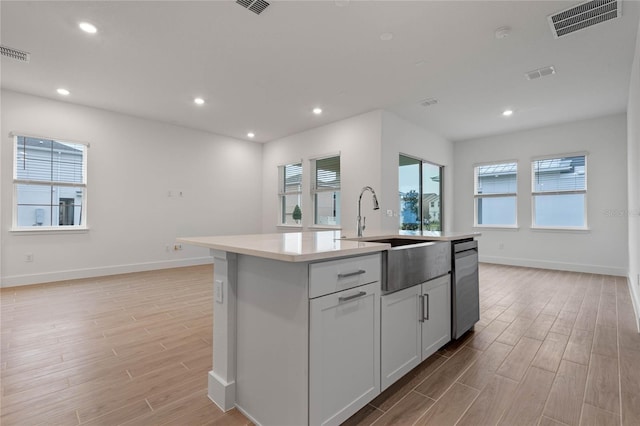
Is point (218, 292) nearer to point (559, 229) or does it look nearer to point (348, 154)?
point (348, 154)

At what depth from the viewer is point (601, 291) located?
4.21 m

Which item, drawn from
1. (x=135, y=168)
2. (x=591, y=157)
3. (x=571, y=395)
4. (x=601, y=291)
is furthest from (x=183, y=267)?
(x=591, y=157)

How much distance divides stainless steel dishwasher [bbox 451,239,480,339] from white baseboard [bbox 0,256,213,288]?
215 inches

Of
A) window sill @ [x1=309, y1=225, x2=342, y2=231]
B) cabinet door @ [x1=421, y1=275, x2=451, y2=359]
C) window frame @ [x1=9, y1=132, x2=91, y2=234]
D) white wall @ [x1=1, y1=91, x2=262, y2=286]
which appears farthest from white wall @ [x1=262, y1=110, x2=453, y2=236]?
window frame @ [x1=9, y1=132, x2=91, y2=234]

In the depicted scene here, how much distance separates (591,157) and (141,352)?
758cm

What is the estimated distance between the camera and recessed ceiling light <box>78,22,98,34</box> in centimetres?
290

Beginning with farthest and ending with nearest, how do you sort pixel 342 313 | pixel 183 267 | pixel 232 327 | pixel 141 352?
pixel 183 267, pixel 141 352, pixel 232 327, pixel 342 313

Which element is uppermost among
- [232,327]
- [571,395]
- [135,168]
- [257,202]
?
[135,168]

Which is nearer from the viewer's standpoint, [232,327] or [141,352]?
[232,327]

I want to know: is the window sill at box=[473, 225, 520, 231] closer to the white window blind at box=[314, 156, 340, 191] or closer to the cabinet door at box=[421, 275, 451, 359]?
the white window blind at box=[314, 156, 340, 191]

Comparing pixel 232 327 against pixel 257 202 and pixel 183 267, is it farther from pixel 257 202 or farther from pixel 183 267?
pixel 257 202

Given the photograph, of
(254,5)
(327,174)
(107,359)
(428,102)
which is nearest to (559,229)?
(428,102)

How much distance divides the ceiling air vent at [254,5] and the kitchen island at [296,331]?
2180mm

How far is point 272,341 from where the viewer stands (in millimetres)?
1438
